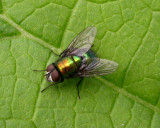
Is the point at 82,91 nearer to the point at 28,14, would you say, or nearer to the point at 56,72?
the point at 56,72

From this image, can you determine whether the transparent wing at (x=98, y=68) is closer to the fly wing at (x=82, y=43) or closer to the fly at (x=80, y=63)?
the fly at (x=80, y=63)

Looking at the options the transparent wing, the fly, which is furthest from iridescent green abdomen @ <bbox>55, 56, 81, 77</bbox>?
the transparent wing

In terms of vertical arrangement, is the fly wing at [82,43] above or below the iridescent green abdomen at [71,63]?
above

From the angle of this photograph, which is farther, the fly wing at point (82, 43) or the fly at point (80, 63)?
the fly wing at point (82, 43)

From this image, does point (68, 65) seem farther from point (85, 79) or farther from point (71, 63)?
point (85, 79)

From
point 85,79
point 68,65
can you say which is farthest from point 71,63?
point 85,79

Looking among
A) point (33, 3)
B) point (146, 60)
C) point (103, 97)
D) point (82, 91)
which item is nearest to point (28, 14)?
point (33, 3)

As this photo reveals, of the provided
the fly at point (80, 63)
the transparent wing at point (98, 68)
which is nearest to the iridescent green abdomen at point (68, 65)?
the fly at point (80, 63)
